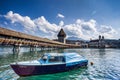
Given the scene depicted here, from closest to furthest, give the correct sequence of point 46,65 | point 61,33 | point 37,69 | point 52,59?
1. point 37,69
2. point 46,65
3. point 52,59
4. point 61,33

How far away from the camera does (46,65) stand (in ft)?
49.6

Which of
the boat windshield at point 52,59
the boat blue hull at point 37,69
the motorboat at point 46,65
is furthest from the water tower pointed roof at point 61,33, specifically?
the boat blue hull at point 37,69

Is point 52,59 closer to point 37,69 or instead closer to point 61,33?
point 37,69

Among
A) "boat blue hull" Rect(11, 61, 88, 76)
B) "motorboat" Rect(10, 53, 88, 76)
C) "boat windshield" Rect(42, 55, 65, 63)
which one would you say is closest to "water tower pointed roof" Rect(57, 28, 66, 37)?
"motorboat" Rect(10, 53, 88, 76)

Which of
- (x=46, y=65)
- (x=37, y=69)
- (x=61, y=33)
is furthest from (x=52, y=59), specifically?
(x=61, y=33)

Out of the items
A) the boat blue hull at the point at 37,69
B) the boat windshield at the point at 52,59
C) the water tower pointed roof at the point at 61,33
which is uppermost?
the water tower pointed roof at the point at 61,33

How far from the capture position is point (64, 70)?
16.6 meters

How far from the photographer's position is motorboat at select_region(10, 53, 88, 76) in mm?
14227

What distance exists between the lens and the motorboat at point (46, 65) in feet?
46.7

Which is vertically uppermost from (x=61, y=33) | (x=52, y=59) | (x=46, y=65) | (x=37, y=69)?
(x=61, y=33)

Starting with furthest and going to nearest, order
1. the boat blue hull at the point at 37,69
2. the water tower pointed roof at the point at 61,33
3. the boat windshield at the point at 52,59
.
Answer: the water tower pointed roof at the point at 61,33 → the boat windshield at the point at 52,59 → the boat blue hull at the point at 37,69

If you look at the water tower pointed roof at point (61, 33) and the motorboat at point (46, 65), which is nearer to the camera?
the motorboat at point (46, 65)

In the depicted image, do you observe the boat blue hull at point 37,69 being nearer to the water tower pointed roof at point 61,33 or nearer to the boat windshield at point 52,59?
the boat windshield at point 52,59

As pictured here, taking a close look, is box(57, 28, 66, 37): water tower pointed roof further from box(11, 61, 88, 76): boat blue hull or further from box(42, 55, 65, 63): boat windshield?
box(11, 61, 88, 76): boat blue hull
